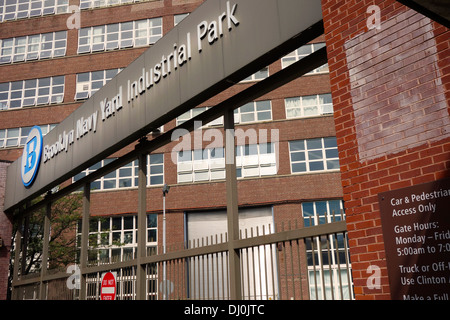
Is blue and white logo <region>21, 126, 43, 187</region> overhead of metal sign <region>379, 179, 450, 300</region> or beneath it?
overhead

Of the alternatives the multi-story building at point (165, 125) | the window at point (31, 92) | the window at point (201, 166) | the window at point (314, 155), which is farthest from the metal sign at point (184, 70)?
the window at point (31, 92)

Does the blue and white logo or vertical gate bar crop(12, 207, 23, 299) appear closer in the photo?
the blue and white logo

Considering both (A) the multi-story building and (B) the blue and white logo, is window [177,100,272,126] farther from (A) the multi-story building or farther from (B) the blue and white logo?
(B) the blue and white logo

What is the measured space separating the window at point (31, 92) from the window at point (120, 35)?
10.4ft

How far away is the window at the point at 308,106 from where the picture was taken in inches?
1184

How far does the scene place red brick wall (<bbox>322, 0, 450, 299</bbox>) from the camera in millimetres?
4219

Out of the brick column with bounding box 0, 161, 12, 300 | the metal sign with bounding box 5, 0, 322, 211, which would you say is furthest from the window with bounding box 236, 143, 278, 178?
the metal sign with bounding box 5, 0, 322, 211

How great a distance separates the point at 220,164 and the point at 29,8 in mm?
20132

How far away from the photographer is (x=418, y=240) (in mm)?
4109

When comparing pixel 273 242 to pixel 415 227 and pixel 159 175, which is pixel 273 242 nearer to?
pixel 415 227

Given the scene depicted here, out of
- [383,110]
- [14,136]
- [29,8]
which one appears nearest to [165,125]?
[14,136]

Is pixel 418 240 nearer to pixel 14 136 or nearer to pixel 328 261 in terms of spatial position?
pixel 328 261

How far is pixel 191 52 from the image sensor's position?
8172mm

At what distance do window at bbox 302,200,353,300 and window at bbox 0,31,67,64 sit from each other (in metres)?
21.5
